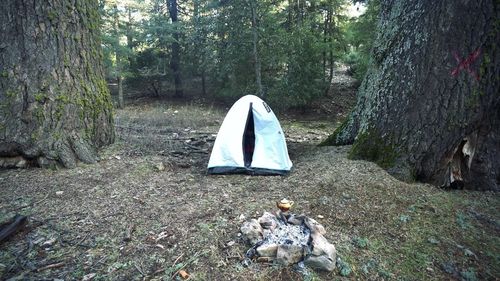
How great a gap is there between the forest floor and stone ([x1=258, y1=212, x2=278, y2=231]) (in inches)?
9.0

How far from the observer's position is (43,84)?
12.5 feet

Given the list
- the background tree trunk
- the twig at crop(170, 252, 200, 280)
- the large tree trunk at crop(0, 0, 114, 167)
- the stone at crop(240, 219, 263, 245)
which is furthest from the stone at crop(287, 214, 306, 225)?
the background tree trunk

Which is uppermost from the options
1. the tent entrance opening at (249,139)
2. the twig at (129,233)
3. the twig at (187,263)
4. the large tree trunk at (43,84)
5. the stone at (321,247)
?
the large tree trunk at (43,84)

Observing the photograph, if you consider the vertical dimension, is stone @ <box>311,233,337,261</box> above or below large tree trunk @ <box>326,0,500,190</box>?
below

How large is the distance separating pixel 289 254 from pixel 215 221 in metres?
0.77

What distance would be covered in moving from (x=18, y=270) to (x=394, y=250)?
2.79m

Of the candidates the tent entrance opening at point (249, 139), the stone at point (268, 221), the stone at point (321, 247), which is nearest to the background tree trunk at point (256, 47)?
the tent entrance opening at point (249, 139)

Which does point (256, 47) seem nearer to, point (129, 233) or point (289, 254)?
point (129, 233)

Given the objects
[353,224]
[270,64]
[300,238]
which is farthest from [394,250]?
[270,64]

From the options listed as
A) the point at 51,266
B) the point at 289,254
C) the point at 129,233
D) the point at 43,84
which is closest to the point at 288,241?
the point at 289,254

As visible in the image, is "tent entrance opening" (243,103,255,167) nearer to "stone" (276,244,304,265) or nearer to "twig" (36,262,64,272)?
"stone" (276,244,304,265)

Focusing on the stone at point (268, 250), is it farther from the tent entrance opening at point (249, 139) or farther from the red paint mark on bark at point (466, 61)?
the red paint mark on bark at point (466, 61)

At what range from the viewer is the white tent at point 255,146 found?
4.10m

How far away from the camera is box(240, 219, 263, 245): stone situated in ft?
7.84
